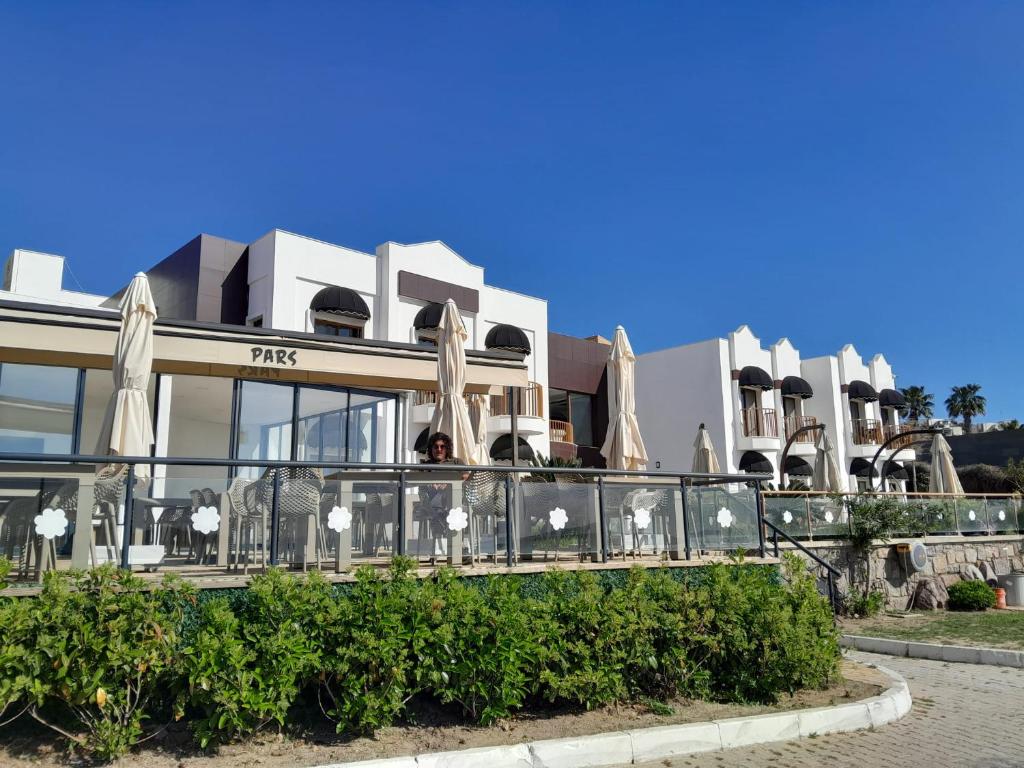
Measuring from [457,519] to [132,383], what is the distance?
16.9 ft

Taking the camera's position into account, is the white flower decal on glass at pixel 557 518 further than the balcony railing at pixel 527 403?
No

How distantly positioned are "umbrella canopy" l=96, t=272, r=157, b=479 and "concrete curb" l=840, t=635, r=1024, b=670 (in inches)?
383

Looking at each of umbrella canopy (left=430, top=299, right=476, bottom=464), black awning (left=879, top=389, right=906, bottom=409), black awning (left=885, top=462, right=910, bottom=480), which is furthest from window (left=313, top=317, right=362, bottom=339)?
black awning (left=879, top=389, right=906, bottom=409)

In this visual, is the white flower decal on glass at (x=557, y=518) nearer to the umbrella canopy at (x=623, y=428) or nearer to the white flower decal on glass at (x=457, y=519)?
the white flower decal on glass at (x=457, y=519)

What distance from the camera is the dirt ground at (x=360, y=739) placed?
566cm

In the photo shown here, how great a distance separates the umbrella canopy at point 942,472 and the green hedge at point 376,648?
17.2 meters

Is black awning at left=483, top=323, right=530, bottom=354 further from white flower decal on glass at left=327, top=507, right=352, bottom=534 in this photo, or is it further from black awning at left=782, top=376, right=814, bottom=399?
white flower decal on glass at left=327, top=507, right=352, bottom=534

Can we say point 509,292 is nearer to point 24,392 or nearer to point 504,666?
point 24,392

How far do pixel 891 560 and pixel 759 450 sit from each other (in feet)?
60.3

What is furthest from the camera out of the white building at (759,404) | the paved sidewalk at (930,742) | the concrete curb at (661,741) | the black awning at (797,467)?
the black awning at (797,467)

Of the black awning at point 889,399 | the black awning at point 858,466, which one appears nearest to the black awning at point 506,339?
the black awning at point 858,466

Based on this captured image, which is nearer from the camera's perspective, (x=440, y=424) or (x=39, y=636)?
(x=39, y=636)

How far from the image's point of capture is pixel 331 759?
5.82m

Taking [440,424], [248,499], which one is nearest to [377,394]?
[440,424]
